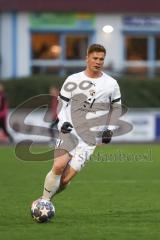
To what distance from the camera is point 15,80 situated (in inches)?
1415

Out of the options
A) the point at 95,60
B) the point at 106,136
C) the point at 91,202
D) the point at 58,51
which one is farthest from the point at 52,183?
the point at 58,51

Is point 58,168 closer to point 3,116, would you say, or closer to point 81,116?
point 81,116

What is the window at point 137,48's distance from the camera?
40.3m

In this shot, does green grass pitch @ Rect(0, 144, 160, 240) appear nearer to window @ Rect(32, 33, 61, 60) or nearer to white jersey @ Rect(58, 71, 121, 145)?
white jersey @ Rect(58, 71, 121, 145)

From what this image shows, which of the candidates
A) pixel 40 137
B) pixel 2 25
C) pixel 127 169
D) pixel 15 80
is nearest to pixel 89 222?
pixel 127 169

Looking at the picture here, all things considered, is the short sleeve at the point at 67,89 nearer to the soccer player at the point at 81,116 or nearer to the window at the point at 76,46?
the soccer player at the point at 81,116

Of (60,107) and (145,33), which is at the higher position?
(60,107)

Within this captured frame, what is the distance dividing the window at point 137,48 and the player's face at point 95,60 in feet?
96.4

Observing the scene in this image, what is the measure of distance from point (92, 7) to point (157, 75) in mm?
4337

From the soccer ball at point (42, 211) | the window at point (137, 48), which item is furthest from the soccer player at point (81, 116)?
the window at point (137, 48)

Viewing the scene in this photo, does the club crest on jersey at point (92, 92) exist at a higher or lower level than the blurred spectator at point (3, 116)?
higher

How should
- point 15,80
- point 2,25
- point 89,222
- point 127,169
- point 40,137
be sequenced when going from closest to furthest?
point 89,222, point 127,169, point 40,137, point 15,80, point 2,25

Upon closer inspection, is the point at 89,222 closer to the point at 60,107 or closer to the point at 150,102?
the point at 60,107

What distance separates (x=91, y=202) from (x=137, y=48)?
2802 centimetres
